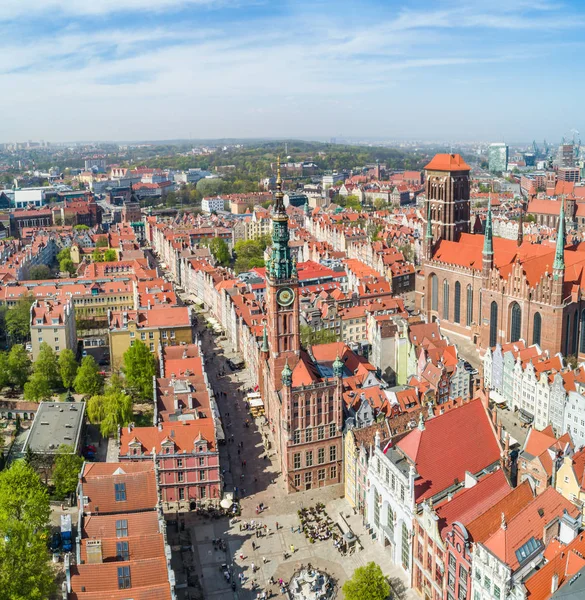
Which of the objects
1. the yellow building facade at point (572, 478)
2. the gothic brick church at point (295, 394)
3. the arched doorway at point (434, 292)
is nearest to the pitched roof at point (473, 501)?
the yellow building facade at point (572, 478)

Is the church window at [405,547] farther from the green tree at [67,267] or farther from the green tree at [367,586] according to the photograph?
the green tree at [67,267]

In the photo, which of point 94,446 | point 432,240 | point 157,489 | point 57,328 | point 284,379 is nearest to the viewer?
point 157,489

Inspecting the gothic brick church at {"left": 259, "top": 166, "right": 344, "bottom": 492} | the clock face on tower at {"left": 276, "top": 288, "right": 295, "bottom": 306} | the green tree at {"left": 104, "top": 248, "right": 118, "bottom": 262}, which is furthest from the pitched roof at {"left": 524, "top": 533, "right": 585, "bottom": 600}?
the green tree at {"left": 104, "top": 248, "right": 118, "bottom": 262}

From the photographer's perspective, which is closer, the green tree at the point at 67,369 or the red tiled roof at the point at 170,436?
the red tiled roof at the point at 170,436

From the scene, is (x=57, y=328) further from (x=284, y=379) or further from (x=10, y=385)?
(x=284, y=379)

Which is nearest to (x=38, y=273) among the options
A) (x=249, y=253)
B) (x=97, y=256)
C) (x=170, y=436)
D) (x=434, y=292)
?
(x=97, y=256)

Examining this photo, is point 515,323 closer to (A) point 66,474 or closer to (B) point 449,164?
(B) point 449,164

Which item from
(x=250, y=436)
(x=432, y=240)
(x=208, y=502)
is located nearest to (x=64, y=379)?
(x=250, y=436)
